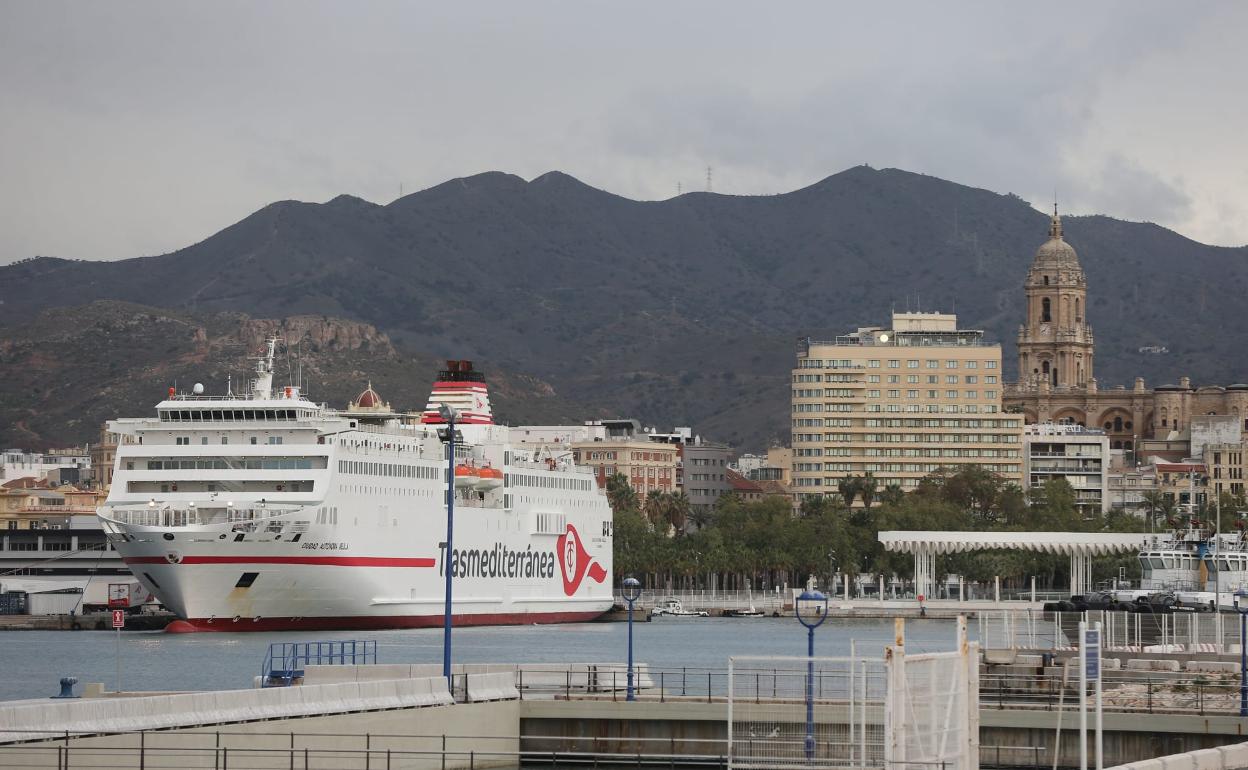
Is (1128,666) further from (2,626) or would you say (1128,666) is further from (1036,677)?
(2,626)

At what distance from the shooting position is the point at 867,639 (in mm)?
98625

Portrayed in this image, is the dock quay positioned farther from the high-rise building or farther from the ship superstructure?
the high-rise building

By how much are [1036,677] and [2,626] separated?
73.8 m

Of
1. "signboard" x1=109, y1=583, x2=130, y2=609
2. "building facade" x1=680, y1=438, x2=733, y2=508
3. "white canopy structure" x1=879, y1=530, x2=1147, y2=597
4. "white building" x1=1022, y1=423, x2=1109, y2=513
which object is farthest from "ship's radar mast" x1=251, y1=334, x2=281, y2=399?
"white building" x1=1022, y1=423, x2=1109, y2=513

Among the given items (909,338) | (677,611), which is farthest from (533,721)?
(909,338)

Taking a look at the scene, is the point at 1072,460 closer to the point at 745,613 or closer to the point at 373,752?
the point at 745,613

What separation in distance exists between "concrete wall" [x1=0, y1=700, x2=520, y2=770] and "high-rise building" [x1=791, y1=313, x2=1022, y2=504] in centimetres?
14400

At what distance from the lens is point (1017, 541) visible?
135 m

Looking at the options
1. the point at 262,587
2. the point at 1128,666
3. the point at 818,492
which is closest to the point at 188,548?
the point at 262,587

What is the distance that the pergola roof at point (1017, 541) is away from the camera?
13400 centimetres

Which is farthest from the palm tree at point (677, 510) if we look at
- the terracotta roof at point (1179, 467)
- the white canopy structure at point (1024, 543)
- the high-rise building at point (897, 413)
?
the terracotta roof at point (1179, 467)

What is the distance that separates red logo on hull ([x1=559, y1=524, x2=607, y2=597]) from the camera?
357ft

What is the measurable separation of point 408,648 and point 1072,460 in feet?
416

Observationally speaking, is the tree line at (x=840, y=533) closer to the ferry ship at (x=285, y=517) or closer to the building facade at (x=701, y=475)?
the building facade at (x=701, y=475)
